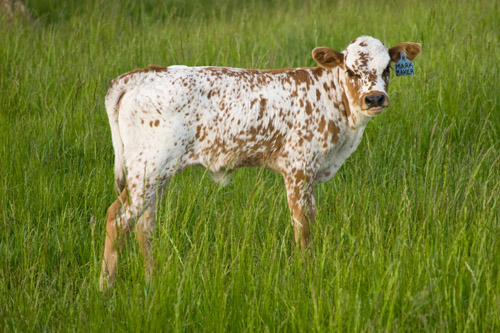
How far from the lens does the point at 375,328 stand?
11.0ft

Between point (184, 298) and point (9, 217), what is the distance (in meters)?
2.15

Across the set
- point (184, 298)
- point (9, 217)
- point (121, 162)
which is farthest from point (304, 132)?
point (9, 217)

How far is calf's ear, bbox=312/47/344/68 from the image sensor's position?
4.89 m

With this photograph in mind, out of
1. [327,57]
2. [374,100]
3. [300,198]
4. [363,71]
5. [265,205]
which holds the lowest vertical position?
[265,205]

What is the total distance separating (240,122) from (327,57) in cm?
86

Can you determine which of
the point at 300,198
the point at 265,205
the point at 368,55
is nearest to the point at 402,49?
the point at 368,55

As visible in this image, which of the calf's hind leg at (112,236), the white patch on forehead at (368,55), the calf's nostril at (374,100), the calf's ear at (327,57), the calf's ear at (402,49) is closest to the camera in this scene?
the calf's hind leg at (112,236)

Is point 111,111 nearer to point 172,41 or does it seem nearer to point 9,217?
point 9,217

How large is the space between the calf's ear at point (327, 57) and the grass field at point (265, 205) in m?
0.86

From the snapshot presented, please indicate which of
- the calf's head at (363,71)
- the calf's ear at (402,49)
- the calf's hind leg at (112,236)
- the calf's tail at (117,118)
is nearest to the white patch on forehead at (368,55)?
the calf's head at (363,71)

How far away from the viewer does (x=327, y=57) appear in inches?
194

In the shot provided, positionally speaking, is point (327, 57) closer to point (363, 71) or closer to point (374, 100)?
point (363, 71)

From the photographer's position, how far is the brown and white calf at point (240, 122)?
4500mm

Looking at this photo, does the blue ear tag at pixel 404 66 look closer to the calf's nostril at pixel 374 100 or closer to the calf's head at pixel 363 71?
the calf's head at pixel 363 71
